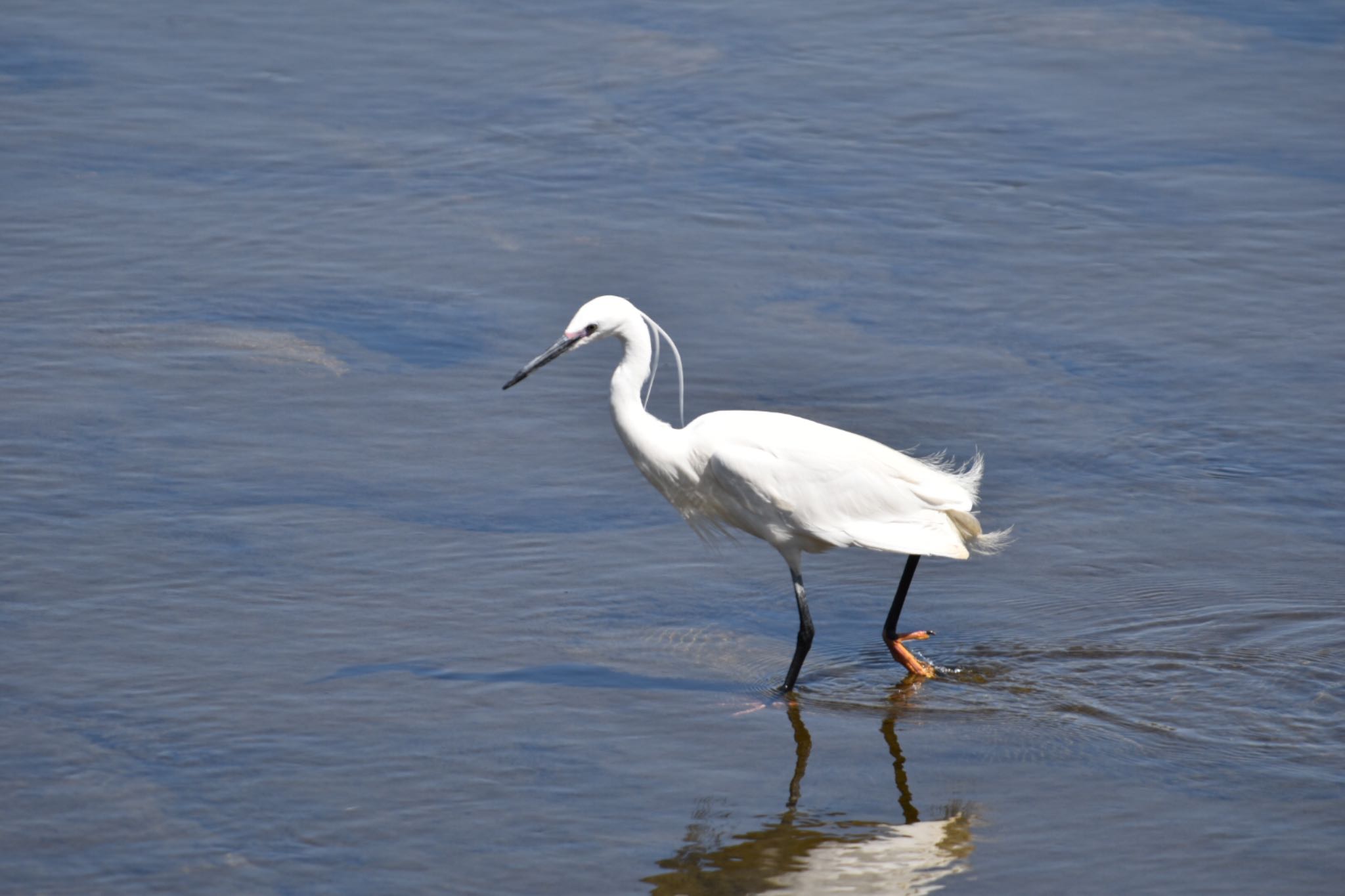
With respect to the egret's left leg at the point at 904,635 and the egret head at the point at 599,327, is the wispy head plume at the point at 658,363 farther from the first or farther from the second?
the egret's left leg at the point at 904,635

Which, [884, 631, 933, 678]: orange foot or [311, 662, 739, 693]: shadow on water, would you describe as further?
[884, 631, 933, 678]: orange foot

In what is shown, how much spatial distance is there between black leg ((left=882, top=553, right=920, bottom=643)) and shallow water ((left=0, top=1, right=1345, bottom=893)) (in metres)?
0.18

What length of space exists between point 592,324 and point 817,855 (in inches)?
85.9

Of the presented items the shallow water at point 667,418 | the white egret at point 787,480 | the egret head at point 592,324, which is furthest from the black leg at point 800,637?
the egret head at point 592,324

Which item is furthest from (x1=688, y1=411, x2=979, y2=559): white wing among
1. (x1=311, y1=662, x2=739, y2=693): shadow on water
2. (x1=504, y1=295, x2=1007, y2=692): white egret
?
(x1=311, y1=662, x2=739, y2=693): shadow on water

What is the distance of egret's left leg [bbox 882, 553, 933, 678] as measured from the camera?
616 cm

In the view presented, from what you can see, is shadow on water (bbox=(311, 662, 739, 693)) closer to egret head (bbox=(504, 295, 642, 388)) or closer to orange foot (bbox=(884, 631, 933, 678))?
orange foot (bbox=(884, 631, 933, 678))

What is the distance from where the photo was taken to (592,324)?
6.20m

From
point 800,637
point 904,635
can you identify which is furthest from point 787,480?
point 904,635

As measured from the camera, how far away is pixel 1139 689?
234 inches

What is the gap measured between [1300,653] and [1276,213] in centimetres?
544

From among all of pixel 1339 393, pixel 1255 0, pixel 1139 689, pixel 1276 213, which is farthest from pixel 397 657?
pixel 1255 0

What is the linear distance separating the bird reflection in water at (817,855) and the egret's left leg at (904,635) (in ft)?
2.95

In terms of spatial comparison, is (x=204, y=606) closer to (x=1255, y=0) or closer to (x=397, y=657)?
(x=397, y=657)
